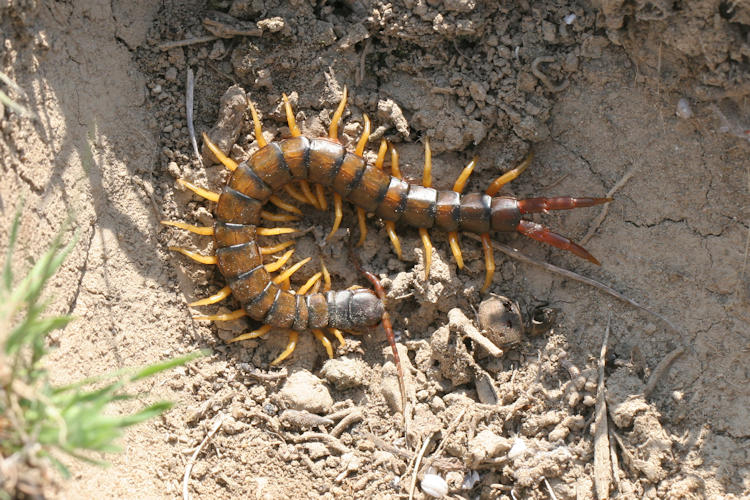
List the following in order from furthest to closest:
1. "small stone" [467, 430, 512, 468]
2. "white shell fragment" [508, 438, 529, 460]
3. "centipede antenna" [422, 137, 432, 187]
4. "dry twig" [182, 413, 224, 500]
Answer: "centipede antenna" [422, 137, 432, 187]
"white shell fragment" [508, 438, 529, 460]
"small stone" [467, 430, 512, 468]
"dry twig" [182, 413, 224, 500]

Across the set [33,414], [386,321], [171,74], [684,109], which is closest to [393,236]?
[386,321]

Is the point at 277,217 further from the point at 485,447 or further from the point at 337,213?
the point at 485,447

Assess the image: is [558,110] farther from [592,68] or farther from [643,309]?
[643,309]

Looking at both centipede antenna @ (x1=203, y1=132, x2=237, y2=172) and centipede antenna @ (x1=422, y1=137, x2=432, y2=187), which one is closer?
centipede antenna @ (x1=203, y1=132, x2=237, y2=172)

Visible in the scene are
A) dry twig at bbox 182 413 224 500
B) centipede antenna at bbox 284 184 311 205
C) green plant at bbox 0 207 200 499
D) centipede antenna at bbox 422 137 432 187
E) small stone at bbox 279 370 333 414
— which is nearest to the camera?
green plant at bbox 0 207 200 499

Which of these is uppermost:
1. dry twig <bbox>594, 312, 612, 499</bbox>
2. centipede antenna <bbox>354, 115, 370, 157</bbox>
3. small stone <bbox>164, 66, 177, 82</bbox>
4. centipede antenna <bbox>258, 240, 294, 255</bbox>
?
small stone <bbox>164, 66, 177, 82</bbox>

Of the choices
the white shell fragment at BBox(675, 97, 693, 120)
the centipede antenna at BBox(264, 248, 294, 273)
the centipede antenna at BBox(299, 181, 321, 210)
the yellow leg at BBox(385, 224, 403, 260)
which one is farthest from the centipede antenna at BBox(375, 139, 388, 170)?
the white shell fragment at BBox(675, 97, 693, 120)

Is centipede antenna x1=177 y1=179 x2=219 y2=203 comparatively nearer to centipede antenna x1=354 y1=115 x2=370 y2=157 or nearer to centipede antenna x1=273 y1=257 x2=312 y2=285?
centipede antenna x1=273 y1=257 x2=312 y2=285
